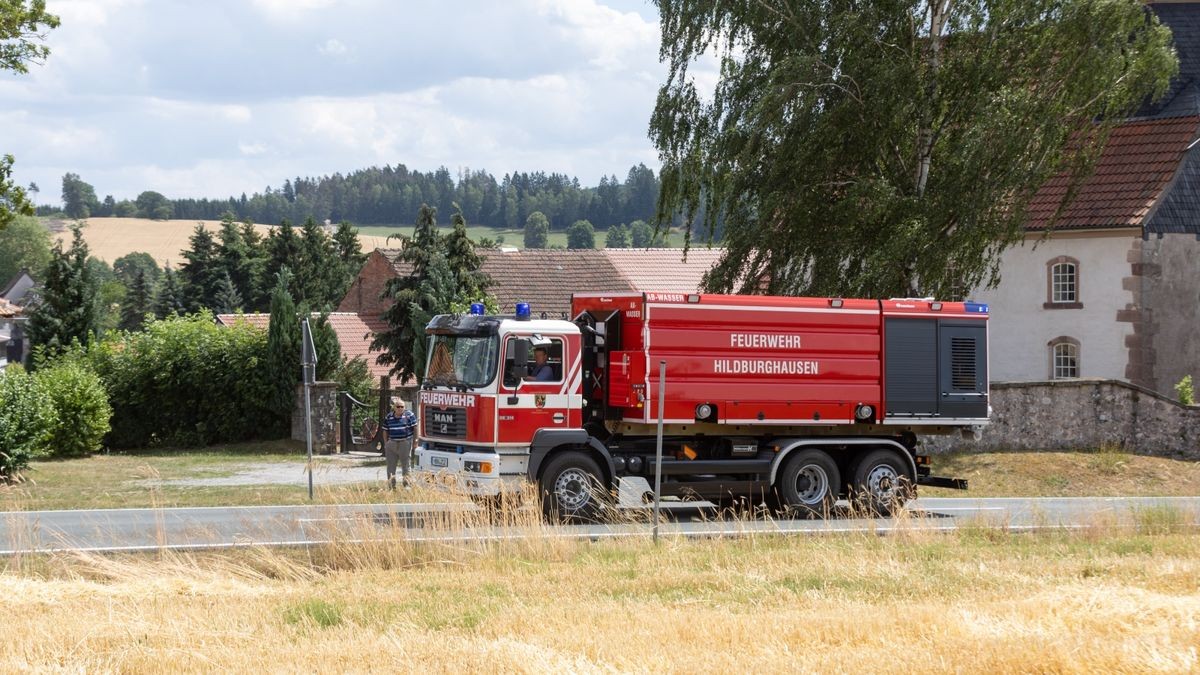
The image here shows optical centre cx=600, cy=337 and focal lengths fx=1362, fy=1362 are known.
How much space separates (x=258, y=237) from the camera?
326 ft

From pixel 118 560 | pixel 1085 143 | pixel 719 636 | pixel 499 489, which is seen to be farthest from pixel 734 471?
pixel 1085 143

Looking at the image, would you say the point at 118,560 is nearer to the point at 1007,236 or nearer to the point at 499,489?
the point at 499,489

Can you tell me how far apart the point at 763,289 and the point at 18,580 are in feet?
62.6

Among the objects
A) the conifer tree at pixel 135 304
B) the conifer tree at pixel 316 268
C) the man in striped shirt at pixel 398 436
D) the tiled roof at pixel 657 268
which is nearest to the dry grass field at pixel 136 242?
the conifer tree at pixel 135 304

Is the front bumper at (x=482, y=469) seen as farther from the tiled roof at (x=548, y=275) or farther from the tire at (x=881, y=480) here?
the tiled roof at (x=548, y=275)

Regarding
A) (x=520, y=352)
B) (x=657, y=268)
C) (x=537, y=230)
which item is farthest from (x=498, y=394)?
(x=537, y=230)

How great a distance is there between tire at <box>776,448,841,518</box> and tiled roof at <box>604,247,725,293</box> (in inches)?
1537

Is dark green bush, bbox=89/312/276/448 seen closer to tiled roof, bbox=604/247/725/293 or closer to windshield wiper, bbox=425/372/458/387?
windshield wiper, bbox=425/372/458/387

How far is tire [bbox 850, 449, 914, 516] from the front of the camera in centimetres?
1898

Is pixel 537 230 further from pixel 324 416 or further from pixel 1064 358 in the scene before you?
pixel 324 416

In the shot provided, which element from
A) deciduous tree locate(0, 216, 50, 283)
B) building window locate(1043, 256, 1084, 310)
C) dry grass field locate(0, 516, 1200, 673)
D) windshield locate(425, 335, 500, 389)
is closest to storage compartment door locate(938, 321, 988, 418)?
dry grass field locate(0, 516, 1200, 673)

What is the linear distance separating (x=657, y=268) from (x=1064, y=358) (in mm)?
28929

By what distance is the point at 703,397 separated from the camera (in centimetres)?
1847

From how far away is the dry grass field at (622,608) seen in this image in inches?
329
